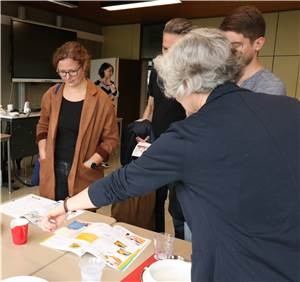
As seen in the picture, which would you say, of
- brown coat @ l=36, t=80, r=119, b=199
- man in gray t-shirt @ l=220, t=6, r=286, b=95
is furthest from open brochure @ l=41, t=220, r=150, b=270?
man in gray t-shirt @ l=220, t=6, r=286, b=95

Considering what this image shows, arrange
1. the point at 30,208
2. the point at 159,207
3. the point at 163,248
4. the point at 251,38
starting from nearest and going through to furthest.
→ the point at 163,248 → the point at 251,38 → the point at 30,208 → the point at 159,207

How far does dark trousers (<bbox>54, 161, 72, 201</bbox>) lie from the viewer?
1912 mm

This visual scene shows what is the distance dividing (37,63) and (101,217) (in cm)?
461

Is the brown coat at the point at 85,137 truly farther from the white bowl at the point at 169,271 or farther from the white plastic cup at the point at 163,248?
the white bowl at the point at 169,271

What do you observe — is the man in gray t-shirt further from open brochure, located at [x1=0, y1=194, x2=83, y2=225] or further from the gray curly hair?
open brochure, located at [x1=0, y1=194, x2=83, y2=225]

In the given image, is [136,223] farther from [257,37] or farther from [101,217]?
[257,37]

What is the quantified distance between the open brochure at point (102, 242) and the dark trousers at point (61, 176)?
0.45 m

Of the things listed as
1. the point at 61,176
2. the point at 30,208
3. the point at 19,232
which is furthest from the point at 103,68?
the point at 19,232

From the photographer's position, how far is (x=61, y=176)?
1920 millimetres

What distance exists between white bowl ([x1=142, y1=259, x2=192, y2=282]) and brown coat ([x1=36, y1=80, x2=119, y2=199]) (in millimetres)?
915

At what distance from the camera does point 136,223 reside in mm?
1902

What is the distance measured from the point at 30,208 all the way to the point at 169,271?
2.90ft

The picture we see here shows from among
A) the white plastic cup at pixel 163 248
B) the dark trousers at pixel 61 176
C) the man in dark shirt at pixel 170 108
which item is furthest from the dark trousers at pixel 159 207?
the white plastic cup at pixel 163 248

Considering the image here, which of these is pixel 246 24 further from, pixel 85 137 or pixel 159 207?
pixel 159 207
